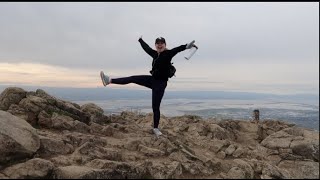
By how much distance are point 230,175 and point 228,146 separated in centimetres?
305

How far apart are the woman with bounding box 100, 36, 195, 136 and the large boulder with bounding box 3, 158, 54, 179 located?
445 cm

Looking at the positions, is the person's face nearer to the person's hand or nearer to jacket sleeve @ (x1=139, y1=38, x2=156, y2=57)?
jacket sleeve @ (x1=139, y1=38, x2=156, y2=57)

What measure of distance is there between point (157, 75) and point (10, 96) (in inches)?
269

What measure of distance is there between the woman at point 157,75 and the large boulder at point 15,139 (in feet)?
11.5

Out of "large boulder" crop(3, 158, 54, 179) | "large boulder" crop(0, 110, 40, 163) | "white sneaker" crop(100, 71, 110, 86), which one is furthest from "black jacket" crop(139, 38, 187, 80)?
"large boulder" crop(3, 158, 54, 179)

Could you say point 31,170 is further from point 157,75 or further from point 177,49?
point 177,49

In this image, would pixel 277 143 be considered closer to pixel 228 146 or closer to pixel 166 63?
pixel 228 146

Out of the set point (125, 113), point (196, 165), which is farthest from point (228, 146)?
point (125, 113)

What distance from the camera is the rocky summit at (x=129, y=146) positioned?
463 inches

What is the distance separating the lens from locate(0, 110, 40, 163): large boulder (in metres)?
11.6

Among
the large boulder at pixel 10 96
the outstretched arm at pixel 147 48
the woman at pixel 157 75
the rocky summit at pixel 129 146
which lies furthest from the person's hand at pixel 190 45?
the large boulder at pixel 10 96

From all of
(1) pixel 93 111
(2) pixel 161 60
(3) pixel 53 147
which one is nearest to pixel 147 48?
(2) pixel 161 60

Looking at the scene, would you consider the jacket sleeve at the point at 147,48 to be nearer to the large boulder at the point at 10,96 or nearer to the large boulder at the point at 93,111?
the large boulder at the point at 93,111

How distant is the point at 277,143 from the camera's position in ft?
53.0
